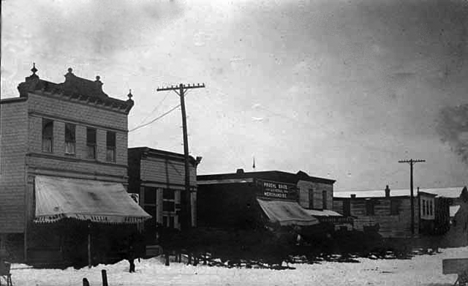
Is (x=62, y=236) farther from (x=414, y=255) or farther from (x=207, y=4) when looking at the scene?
(x=414, y=255)

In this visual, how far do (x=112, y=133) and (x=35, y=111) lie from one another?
2.49 m

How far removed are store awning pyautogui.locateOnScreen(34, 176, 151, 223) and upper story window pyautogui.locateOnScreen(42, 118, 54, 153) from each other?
87cm

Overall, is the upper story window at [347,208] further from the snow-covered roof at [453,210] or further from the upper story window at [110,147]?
the upper story window at [110,147]

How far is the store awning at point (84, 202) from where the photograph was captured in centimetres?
1792

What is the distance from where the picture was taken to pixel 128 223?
19.5m

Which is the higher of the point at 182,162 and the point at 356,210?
the point at 182,162

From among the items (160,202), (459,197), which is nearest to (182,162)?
(160,202)

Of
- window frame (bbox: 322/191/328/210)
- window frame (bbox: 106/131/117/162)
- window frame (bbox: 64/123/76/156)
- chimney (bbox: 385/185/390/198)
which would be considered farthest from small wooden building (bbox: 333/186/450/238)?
window frame (bbox: 64/123/76/156)

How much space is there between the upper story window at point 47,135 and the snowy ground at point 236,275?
3.23 metres

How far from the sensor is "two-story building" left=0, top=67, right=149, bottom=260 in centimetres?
1781

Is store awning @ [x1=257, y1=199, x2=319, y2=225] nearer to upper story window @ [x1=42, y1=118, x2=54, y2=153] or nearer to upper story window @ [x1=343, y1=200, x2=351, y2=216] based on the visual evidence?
upper story window @ [x1=343, y1=200, x2=351, y2=216]

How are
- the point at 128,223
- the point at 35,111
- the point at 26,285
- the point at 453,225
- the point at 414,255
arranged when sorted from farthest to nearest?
the point at 414,255 < the point at 453,225 < the point at 128,223 < the point at 35,111 < the point at 26,285

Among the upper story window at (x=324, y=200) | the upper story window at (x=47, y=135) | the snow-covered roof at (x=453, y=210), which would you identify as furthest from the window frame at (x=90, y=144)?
the snow-covered roof at (x=453, y=210)

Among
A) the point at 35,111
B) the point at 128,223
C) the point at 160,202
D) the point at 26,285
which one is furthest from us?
the point at 160,202
